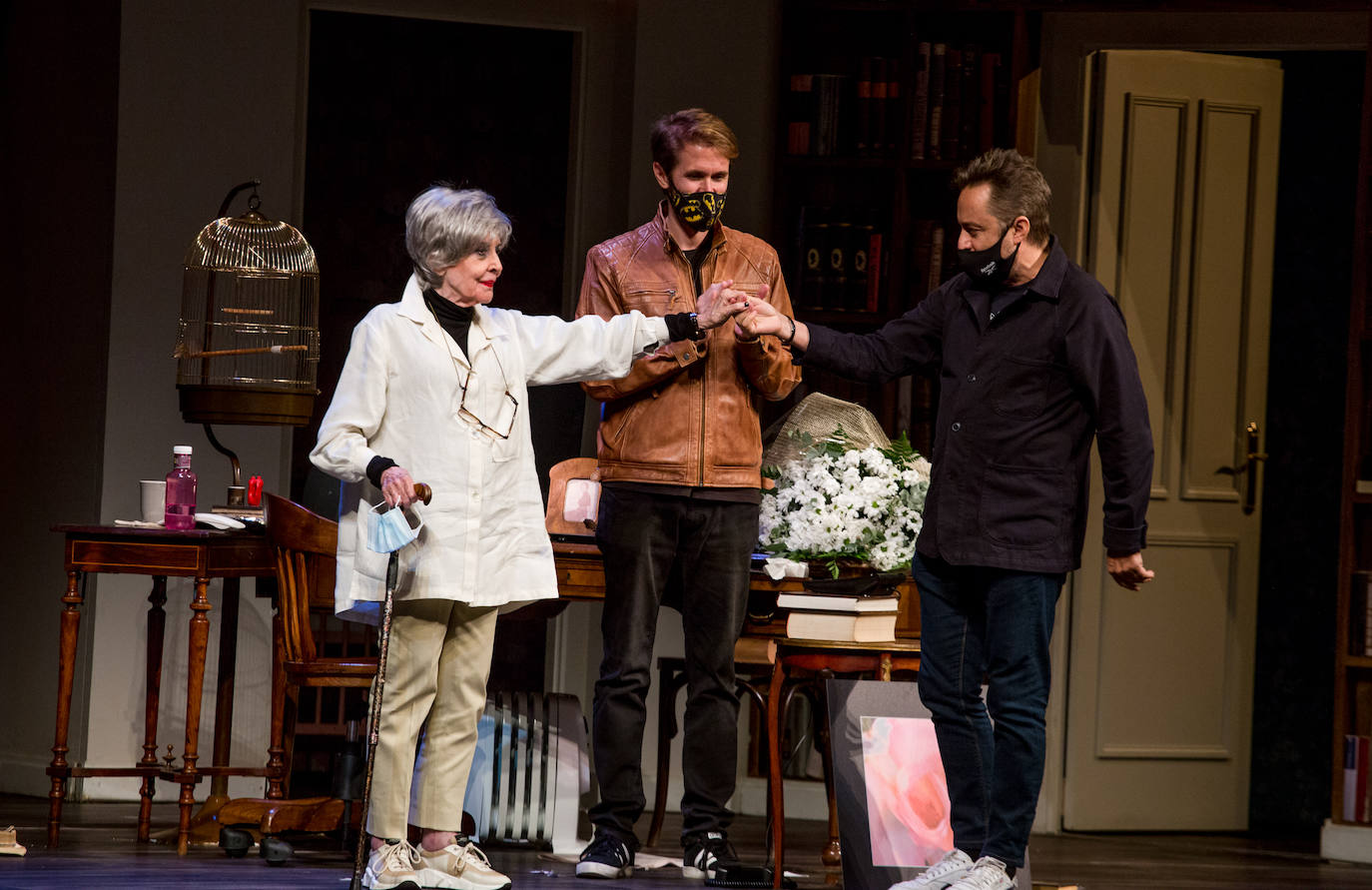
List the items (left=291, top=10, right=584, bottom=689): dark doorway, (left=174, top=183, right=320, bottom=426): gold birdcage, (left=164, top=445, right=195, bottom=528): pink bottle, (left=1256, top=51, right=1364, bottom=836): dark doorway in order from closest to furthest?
(left=164, top=445, right=195, bottom=528): pink bottle → (left=174, top=183, right=320, bottom=426): gold birdcage → (left=1256, top=51, right=1364, bottom=836): dark doorway → (left=291, top=10, right=584, bottom=689): dark doorway

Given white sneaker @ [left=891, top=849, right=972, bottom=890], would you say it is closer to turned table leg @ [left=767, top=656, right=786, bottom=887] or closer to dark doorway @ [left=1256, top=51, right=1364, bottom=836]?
turned table leg @ [left=767, top=656, right=786, bottom=887]

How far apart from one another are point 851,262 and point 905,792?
2309mm

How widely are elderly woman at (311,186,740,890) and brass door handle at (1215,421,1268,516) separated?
10.3ft

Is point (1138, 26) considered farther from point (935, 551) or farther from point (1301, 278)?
point (935, 551)

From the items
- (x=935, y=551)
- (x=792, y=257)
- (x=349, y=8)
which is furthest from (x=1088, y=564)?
(x=349, y=8)

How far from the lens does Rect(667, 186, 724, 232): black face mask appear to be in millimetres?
3859

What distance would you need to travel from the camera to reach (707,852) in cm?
391

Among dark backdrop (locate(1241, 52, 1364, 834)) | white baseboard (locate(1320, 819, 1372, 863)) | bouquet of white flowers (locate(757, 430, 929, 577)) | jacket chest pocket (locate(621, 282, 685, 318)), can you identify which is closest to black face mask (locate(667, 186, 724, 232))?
jacket chest pocket (locate(621, 282, 685, 318))

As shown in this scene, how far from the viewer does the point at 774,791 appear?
4047 millimetres

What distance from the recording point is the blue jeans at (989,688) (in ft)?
10.8

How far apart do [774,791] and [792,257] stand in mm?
2272

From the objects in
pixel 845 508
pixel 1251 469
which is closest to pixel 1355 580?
pixel 1251 469

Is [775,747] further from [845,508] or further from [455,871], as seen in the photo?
[455,871]

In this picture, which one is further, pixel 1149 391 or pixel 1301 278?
pixel 1301 278
